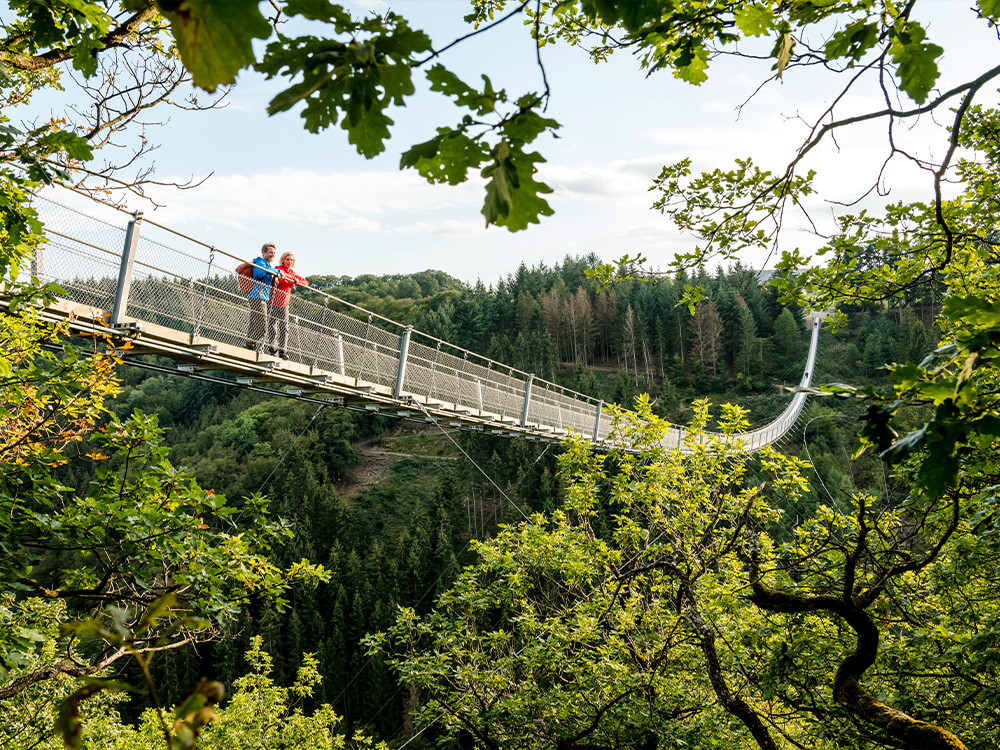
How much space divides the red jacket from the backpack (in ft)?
0.68

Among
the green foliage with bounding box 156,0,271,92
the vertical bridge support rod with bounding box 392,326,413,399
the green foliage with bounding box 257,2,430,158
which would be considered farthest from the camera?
the vertical bridge support rod with bounding box 392,326,413,399

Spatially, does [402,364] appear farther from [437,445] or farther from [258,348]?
[437,445]

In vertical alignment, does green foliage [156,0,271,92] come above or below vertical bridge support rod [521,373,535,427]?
below

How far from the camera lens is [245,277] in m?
5.15

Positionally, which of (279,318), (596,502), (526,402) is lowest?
(596,502)

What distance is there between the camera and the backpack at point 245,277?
5.11 metres

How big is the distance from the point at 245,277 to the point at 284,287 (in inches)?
20.1

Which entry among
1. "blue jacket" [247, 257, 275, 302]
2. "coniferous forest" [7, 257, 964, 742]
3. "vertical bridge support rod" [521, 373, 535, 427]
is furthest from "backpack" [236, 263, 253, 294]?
"coniferous forest" [7, 257, 964, 742]

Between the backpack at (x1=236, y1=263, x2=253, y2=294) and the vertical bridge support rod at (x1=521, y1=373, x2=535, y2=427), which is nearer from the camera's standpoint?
the backpack at (x1=236, y1=263, x2=253, y2=294)

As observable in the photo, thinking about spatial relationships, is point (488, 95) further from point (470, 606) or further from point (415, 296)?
point (415, 296)

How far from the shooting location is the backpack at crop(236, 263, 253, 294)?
5113 mm

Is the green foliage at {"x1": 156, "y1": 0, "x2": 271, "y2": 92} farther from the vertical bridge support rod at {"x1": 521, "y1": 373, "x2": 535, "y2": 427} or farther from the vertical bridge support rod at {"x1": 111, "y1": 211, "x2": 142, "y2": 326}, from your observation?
the vertical bridge support rod at {"x1": 521, "y1": 373, "x2": 535, "y2": 427}

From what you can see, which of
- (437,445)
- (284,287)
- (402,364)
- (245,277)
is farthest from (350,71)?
(437,445)

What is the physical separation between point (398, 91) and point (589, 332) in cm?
6087
